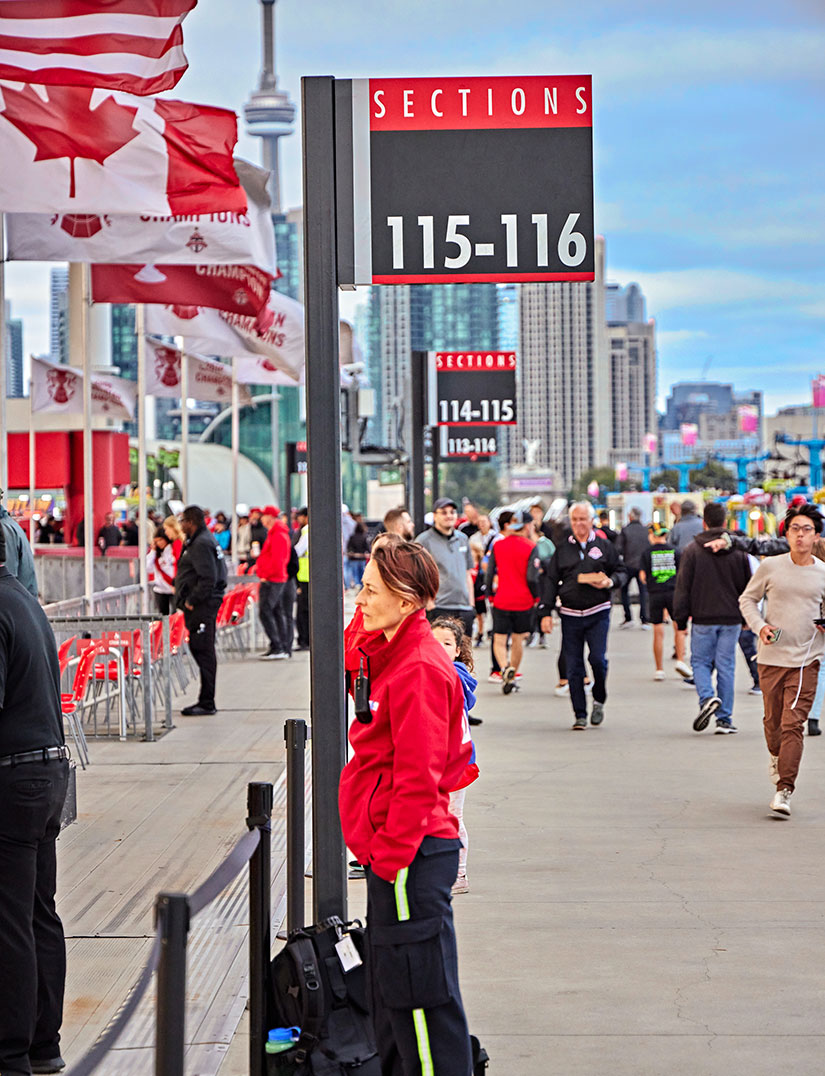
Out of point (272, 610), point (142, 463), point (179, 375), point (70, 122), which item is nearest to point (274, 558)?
point (272, 610)

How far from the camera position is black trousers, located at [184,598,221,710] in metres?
14.4

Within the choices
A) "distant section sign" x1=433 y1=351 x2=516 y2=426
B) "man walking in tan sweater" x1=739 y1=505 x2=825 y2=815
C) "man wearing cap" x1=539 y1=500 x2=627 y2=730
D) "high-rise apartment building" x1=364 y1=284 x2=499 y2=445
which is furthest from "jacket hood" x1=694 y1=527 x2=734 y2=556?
"high-rise apartment building" x1=364 y1=284 x2=499 y2=445

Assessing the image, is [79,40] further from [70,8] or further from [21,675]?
[21,675]

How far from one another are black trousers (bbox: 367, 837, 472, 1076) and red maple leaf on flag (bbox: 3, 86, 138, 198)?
9.10 meters

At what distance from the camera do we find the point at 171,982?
9.82 feet

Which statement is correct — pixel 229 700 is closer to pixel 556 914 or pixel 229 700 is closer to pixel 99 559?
pixel 556 914

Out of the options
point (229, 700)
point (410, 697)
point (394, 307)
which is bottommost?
point (229, 700)

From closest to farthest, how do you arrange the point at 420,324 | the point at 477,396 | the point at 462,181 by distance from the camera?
the point at 462,181, the point at 477,396, the point at 420,324

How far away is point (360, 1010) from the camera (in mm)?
4441

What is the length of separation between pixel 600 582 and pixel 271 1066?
9.28 meters

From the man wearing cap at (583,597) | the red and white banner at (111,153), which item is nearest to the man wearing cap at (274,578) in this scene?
the man wearing cap at (583,597)

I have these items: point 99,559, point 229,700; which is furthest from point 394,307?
point 229,700

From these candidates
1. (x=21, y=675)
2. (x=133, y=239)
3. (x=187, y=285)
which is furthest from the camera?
(x=187, y=285)

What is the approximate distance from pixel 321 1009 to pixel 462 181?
117 inches
